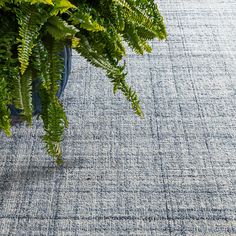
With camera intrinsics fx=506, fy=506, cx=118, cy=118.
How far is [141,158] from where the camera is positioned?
167 cm

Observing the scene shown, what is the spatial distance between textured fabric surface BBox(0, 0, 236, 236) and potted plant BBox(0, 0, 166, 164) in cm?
17

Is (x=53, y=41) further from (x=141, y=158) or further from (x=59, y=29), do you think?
(x=141, y=158)

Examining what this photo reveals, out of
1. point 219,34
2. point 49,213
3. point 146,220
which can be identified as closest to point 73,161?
point 49,213

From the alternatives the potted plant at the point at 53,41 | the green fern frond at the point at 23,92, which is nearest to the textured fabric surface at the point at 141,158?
the potted plant at the point at 53,41

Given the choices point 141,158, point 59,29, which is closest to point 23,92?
point 59,29

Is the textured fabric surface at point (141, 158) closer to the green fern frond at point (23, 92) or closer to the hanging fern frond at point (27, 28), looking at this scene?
the green fern frond at point (23, 92)

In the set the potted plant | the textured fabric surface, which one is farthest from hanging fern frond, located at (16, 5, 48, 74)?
the textured fabric surface

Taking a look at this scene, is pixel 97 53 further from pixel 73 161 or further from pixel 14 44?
pixel 73 161

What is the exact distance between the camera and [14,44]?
1383 millimetres

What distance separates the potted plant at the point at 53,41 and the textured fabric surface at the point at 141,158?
0.17 meters

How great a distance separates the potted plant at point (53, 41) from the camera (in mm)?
1285

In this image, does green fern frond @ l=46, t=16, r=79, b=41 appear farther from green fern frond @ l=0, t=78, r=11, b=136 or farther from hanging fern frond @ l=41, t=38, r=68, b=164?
green fern frond @ l=0, t=78, r=11, b=136

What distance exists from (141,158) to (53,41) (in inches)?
20.2

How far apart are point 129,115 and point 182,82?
28 cm
